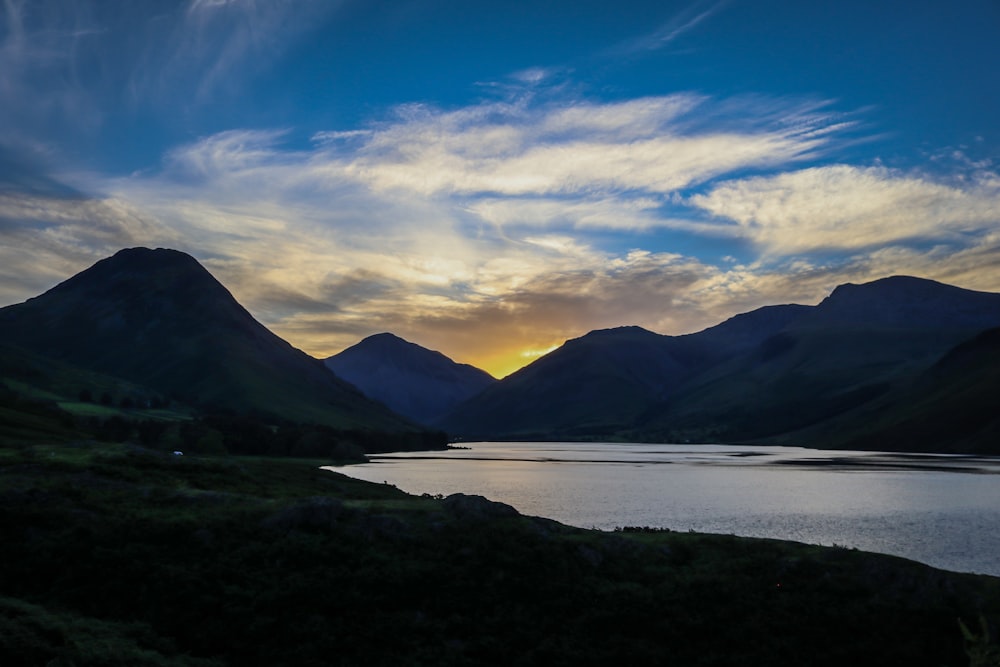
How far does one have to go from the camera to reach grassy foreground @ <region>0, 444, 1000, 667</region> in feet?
106

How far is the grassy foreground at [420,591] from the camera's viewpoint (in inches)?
1271

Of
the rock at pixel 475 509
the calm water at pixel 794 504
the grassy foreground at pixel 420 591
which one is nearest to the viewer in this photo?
the grassy foreground at pixel 420 591

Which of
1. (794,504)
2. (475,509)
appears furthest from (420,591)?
(794,504)

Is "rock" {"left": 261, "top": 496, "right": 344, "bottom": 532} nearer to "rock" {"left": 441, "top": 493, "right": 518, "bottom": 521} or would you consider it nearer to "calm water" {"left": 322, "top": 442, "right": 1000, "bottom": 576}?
"rock" {"left": 441, "top": 493, "right": 518, "bottom": 521}

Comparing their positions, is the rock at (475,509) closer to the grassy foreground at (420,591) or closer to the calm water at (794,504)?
the grassy foreground at (420,591)

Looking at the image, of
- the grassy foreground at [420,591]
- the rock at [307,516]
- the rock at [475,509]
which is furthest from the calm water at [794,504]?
the rock at [307,516]

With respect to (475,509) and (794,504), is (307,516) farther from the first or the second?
(794,504)

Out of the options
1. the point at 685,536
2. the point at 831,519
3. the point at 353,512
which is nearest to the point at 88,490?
the point at 353,512

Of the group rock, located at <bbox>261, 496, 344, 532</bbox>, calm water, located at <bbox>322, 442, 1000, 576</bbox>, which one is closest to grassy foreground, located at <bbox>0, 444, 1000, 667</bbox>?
rock, located at <bbox>261, 496, 344, 532</bbox>

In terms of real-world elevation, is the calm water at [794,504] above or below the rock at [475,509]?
below

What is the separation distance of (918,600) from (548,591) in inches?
825

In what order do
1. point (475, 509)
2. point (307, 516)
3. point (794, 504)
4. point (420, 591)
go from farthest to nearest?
point (794, 504)
point (475, 509)
point (307, 516)
point (420, 591)

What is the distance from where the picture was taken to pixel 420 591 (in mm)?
38312

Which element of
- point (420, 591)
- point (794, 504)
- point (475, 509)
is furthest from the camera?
point (794, 504)
